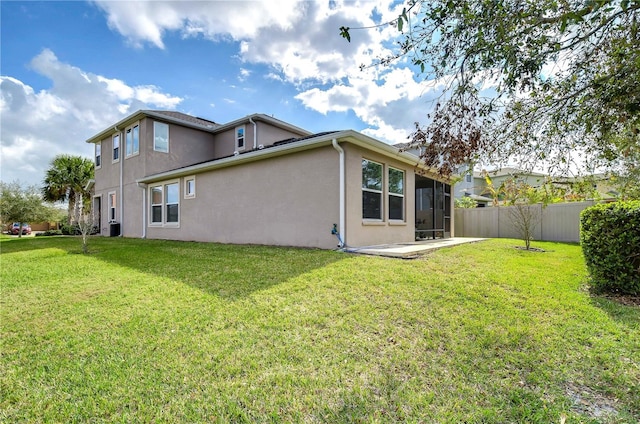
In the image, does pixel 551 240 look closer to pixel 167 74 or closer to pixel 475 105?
pixel 475 105

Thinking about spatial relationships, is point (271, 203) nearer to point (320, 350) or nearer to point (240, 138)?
point (320, 350)

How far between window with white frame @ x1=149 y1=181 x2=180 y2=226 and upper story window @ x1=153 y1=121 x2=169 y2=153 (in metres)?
1.89

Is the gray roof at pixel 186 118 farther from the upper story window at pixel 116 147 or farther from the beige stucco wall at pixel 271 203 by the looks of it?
the beige stucco wall at pixel 271 203

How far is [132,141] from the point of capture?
49.3 ft

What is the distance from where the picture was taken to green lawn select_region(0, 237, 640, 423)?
2.14 m

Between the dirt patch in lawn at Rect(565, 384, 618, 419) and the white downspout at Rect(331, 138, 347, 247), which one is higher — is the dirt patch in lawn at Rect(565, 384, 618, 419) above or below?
below

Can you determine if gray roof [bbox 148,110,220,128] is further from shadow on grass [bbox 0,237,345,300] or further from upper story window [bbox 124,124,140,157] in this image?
shadow on grass [bbox 0,237,345,300]

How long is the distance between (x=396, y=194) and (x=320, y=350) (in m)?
7.38

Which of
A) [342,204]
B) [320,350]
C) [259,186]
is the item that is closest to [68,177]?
[259,186]

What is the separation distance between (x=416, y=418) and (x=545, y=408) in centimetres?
92

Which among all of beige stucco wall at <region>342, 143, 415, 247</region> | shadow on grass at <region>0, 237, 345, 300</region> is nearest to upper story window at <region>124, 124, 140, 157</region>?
shadow on grass at <region>0, 237, 345, 300</region>

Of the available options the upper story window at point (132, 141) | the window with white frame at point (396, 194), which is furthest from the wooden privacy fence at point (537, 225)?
the upper story window at point (132, 141)

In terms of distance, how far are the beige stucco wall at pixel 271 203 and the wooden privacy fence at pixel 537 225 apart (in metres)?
9.20

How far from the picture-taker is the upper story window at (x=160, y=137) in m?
14.3
